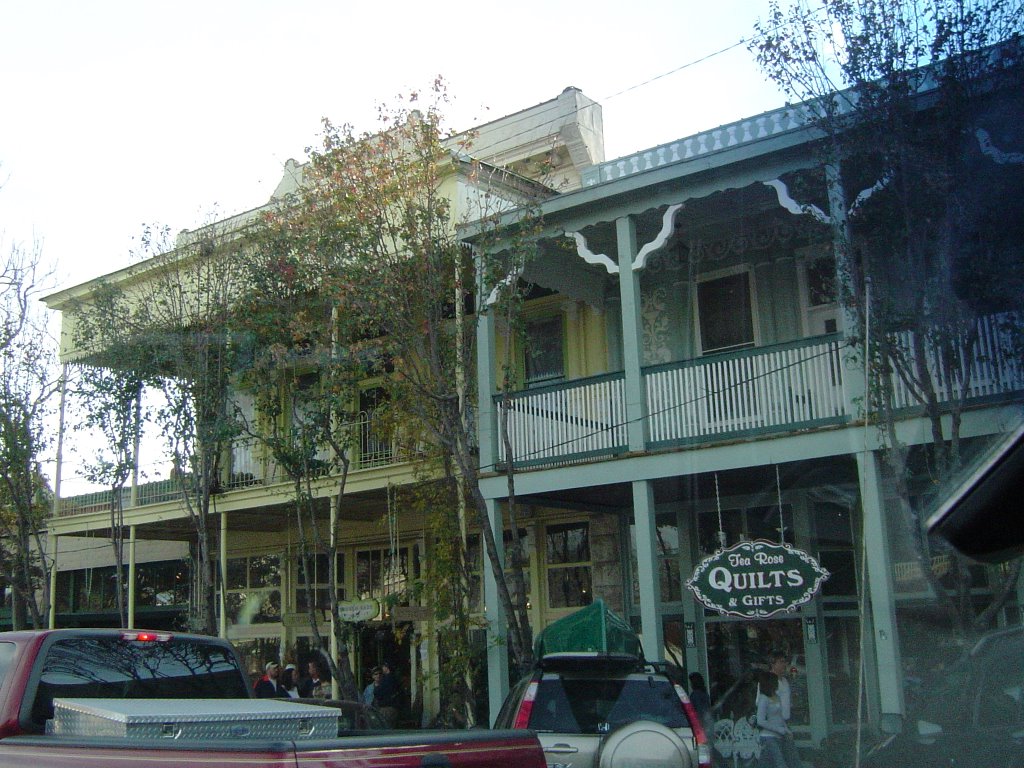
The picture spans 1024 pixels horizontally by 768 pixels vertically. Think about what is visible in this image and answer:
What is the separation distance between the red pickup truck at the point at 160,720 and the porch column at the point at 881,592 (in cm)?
651

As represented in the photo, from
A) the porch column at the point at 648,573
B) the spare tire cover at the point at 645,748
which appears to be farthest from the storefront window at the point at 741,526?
the spare tire cover at the point at 645,748

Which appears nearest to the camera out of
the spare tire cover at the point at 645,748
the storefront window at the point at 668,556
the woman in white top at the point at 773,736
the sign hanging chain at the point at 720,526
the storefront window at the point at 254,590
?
the spare tire cover at the point at 645,748

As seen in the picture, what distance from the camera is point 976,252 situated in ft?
32.9

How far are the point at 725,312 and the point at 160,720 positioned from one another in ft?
36.3

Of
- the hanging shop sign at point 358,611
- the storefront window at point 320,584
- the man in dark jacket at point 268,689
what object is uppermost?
the storefront window at point 320,584

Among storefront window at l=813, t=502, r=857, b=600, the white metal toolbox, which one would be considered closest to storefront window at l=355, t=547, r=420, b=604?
storefront window at l=813, t=502, r=857, b=600

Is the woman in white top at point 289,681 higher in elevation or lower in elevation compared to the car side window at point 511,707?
lower

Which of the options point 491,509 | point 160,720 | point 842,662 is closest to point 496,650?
point 491,509

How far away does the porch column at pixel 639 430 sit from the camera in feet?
40.6

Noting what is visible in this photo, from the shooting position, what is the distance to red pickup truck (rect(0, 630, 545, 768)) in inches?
175

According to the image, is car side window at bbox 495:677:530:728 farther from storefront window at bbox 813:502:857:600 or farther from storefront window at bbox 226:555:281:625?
storefront window at bbox 226:555:281:625

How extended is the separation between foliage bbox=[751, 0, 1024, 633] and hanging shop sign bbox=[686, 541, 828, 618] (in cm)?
121

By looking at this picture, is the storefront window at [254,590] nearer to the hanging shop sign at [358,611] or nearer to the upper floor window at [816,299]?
the hanging shop sign at [358,611]

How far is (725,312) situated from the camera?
1500cm
